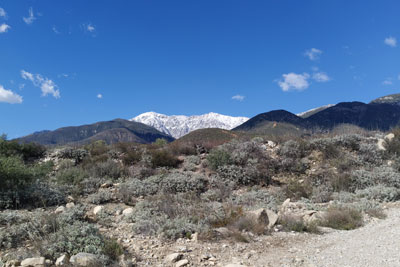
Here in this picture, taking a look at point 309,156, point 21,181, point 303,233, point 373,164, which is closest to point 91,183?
point 21,181

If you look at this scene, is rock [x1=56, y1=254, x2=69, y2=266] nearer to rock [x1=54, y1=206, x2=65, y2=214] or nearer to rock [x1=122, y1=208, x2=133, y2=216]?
rock [x1=122, y1=208, x2=133, y2=216]

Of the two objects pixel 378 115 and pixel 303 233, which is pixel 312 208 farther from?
pixel 378 115

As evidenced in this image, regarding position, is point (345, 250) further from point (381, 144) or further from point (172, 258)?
point (381, 144)

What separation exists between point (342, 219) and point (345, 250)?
1.98 metres

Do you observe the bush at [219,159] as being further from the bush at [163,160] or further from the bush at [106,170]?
the bush at [106,170]

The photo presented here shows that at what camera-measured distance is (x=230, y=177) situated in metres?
10.3

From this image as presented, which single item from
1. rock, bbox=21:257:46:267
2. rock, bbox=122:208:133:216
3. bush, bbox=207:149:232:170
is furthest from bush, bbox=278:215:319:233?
bush, bbox=207:149:232:170

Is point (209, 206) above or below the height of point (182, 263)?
above

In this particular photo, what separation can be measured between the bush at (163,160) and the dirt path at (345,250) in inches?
305

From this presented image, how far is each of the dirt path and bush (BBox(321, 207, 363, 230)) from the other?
352 mm

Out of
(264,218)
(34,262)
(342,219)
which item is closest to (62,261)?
(34,262)

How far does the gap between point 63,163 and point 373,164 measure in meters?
13.9

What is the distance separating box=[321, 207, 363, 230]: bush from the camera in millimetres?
6012

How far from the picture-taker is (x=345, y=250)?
4.46 m
